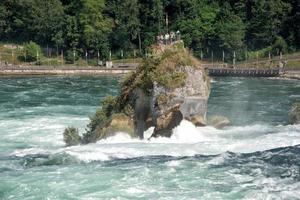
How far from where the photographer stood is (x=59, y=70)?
134m

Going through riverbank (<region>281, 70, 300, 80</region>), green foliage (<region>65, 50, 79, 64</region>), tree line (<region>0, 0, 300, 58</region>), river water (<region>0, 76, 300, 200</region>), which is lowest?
river water (<region>0, 76, 300, 200</region>)

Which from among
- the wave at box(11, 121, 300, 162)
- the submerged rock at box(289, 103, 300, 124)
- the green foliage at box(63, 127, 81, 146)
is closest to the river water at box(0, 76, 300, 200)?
the wave at box(11, 121, 300, 162)

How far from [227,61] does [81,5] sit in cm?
4029

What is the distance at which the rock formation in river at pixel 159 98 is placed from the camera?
45.2 meters

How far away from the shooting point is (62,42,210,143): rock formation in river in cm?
4522

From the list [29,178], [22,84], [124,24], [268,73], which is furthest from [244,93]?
[124,24]

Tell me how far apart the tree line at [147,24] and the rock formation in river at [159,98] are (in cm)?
9783

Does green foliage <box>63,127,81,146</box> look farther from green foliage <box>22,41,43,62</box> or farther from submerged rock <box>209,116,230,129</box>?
green foliage <box>22,41,43,62</box>

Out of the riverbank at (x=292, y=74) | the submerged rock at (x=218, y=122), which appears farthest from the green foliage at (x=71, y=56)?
the submerged rock at (x=218, y=122)

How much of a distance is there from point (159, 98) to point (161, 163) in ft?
29.8

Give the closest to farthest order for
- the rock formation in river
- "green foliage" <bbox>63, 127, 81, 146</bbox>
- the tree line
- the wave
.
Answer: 1. the wave
2. the rock formation in river
3. "green foliage" <bbox>63, 127, 81, 146</bbox>
4. the tree line

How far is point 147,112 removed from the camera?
46.5 m

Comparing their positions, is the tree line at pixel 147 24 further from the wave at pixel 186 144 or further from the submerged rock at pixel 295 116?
the wave at pixel 186 144

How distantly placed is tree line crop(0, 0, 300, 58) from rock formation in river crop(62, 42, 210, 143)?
97834mm
